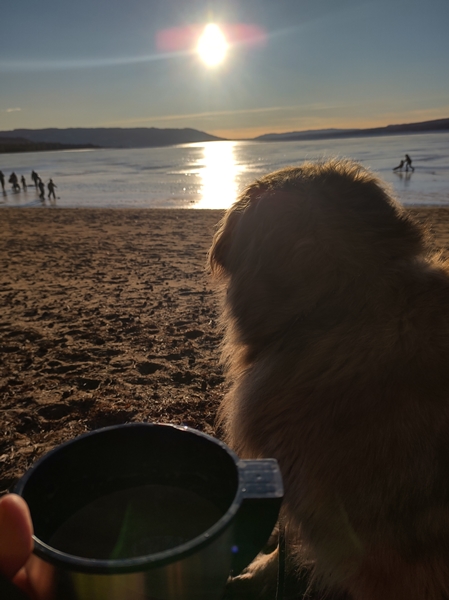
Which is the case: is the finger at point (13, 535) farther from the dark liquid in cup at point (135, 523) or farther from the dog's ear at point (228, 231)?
the dog's ear at point (228, 231)

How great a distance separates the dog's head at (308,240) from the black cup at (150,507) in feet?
3.50

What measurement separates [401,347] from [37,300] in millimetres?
6041

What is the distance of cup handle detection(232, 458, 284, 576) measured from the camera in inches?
34.4

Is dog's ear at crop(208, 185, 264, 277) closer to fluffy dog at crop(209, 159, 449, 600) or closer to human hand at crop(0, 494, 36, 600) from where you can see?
fluffy dog at crop(209, 159, 449, 600)

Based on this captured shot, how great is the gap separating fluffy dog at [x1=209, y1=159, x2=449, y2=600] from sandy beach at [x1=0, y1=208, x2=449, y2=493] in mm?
658

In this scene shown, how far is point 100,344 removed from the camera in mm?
5094

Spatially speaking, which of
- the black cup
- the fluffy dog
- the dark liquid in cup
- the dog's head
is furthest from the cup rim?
the dog's head

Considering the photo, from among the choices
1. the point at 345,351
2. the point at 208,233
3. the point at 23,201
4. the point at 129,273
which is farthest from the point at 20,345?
the point at 23,201

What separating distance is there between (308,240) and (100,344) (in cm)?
367

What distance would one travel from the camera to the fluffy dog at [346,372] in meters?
1.56

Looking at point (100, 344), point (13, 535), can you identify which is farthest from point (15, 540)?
point (100, 344)

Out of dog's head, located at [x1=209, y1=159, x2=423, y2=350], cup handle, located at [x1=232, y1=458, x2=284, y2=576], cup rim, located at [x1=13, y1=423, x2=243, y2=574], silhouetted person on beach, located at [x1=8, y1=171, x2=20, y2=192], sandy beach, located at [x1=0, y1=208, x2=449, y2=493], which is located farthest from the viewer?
silhouetted person on beach, located at [x1=8, y1=171, x2=20, y2=192]

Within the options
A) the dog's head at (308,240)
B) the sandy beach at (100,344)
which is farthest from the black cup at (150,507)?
the sandy beach at (100,344)

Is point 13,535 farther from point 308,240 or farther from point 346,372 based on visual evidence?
point 308,240
